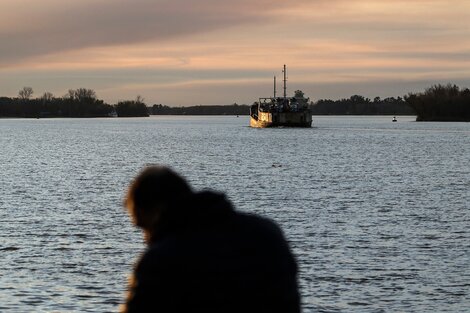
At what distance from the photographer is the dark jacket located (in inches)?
185

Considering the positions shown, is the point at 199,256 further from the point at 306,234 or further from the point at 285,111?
the point at 285,111

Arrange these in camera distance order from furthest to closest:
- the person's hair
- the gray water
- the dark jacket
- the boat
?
1. the boat
2. the gray water
3. the person's hair
4. the dark jacket

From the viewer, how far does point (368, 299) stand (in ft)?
60.0

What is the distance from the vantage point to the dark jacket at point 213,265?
4.71m

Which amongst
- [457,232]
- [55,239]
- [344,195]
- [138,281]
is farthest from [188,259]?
[344,195]

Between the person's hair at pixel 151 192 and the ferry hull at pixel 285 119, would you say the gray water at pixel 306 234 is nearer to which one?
the person's hair at pixel 151 192

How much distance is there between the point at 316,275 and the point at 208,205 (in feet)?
53.6

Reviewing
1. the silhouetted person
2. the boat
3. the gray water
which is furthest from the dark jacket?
the boat

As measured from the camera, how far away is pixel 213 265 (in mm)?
4832

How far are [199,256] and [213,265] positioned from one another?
9 centimetres

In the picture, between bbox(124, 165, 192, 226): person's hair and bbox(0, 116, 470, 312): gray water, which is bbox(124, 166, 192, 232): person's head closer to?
bbox(124, 165, 192, 226): person's hair

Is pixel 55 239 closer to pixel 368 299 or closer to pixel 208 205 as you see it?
pixel 368 299

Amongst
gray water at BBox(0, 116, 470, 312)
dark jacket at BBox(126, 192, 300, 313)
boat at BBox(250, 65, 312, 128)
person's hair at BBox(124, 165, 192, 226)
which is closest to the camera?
dark jacket at BBox(126, 192, 300, 313)

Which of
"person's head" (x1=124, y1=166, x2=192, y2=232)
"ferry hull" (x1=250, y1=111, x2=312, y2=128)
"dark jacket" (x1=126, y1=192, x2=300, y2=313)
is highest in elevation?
"person's head" (x1=124, y1=166, x2=192, y2=232)
